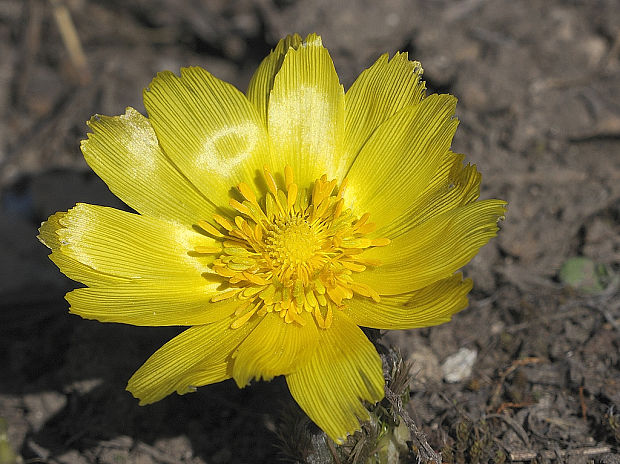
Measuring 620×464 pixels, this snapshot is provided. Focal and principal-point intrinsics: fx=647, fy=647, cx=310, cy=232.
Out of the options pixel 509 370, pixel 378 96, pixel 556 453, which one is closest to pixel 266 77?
pixel 378 96

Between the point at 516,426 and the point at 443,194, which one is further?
the point at 516,426

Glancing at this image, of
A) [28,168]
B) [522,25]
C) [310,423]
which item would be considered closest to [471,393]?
[310,423]

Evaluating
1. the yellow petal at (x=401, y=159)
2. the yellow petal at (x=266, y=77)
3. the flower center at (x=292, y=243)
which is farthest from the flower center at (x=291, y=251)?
the yellow petal at (x=266, y=77)

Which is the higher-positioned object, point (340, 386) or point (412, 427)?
point (340, 386)

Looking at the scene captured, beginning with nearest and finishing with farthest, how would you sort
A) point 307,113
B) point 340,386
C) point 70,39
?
point 340,386 → point 307,113 → point 70,39

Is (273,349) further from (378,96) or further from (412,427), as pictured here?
(378,96)

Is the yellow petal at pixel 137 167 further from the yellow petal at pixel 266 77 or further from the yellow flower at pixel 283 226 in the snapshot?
the yellow petal at pixel 266 77
